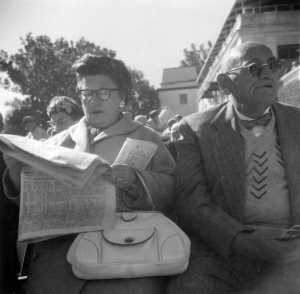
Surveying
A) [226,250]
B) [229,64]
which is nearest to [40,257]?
[226,250]

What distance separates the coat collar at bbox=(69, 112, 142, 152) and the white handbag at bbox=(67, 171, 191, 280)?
2.55 feet

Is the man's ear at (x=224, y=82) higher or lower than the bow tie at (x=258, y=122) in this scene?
higher

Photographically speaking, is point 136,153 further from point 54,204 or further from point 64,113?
point 64,113

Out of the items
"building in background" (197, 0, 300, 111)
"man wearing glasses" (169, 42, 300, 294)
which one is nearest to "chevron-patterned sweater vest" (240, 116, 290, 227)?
"man wearing glasses" (169, 42, 300, 294)

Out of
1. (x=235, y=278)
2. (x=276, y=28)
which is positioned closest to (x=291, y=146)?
(x=235, y=278)

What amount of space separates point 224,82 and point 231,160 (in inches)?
21.4

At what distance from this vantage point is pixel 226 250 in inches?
89.2

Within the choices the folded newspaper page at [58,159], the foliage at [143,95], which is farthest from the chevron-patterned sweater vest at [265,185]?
the foliage at [143,95]

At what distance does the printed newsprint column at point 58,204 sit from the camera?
2148mm

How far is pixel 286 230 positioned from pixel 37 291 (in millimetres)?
1280

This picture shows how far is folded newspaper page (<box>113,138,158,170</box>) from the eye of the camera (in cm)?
234

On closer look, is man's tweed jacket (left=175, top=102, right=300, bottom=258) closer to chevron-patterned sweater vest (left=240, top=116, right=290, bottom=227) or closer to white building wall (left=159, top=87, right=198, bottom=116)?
chevron-patterned sweater vest (left=240, top=116, right=290, bottom=227)

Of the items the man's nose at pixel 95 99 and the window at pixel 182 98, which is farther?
the window at pixel 182 98

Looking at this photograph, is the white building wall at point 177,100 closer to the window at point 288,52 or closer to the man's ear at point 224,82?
the window at point 288,52
